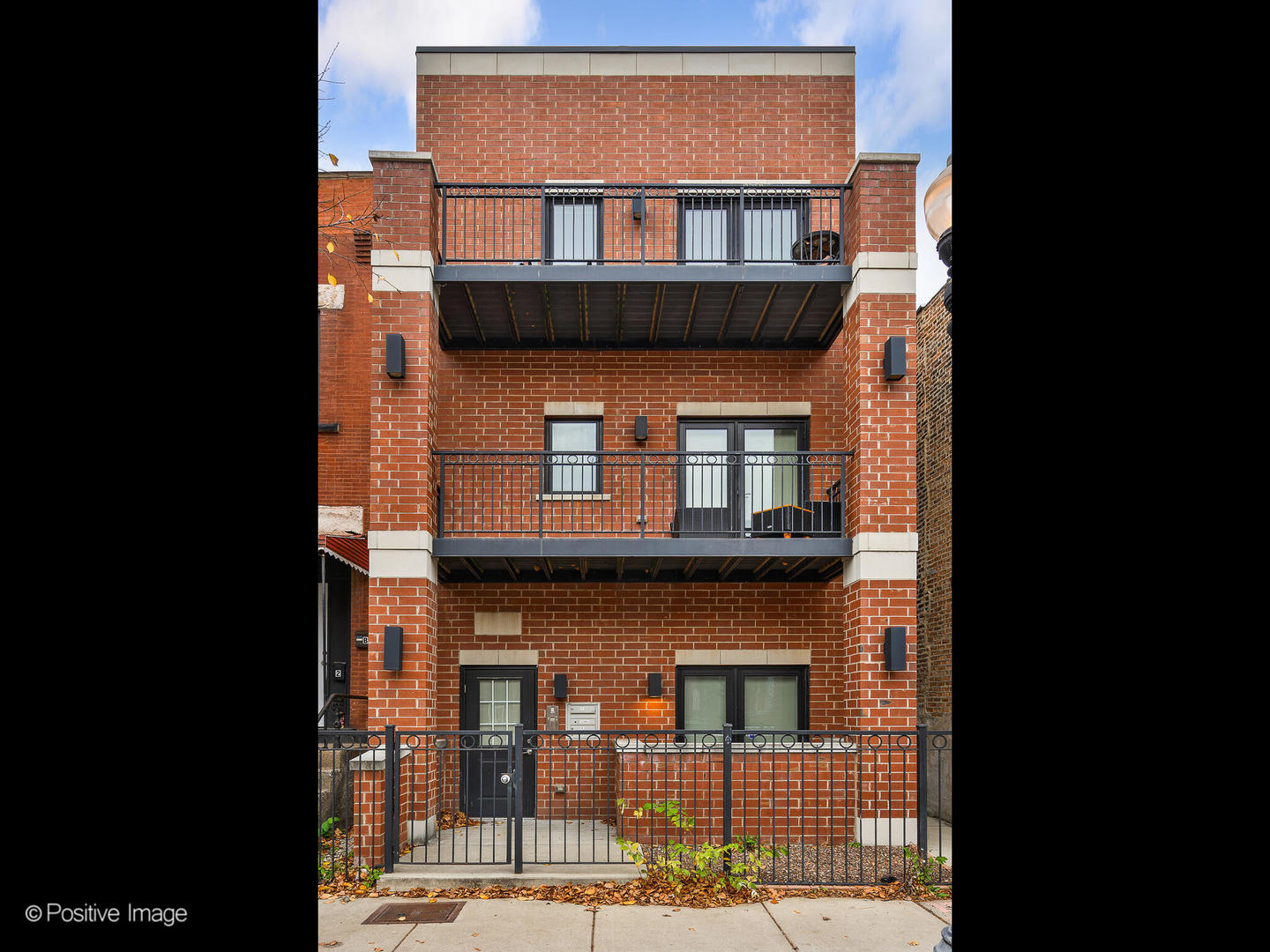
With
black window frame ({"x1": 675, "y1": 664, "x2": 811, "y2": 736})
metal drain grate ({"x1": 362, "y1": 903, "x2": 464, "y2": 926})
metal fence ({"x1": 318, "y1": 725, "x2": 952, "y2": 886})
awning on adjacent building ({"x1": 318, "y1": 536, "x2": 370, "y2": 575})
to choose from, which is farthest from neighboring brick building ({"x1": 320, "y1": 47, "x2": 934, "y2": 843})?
metal drain grate ({"x1": 362, "y1": 903, "x2": 464, "y2": 926})

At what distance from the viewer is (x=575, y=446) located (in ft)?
40.2

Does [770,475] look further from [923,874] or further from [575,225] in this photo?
[923,874]

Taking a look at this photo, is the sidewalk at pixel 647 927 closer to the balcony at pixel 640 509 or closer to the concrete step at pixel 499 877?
the concrete step at pixel 499 877

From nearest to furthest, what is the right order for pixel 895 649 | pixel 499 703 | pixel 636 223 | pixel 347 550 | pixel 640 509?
pixel 895 649
pixel 640 509
pixel 347 550
pixel 499 703
pixel 636 223

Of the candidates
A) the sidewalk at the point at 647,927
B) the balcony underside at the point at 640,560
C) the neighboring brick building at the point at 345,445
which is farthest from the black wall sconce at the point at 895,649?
the neighboring brick building at the point at 345,445

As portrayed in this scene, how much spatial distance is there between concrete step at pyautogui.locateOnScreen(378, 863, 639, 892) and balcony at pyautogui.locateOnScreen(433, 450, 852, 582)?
12.0 ft

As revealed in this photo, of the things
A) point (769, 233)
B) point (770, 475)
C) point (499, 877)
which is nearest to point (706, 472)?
point (770, 475)

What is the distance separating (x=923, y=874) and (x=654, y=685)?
4.48 metres

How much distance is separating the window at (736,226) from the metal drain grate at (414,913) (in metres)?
8.19

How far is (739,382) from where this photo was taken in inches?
483

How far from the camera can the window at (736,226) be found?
12.3 meters
